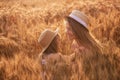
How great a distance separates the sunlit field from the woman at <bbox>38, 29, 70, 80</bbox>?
0.7 inches

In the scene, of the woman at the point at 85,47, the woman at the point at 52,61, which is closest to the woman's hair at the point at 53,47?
the woman at the point at 52,61

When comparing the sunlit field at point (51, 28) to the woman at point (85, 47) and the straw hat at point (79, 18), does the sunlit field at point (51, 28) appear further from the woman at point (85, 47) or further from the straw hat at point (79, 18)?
the straw hat at point (79, 18)

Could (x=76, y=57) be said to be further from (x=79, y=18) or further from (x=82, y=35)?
(x=79, y=18)

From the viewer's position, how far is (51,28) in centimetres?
434

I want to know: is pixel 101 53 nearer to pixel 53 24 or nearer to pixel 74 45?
pixel 74 45

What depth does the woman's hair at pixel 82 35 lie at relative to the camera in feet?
11.4

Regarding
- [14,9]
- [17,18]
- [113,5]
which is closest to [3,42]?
[17,18]

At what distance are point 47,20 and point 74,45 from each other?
1.02 metres

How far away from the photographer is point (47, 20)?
455 centimetres

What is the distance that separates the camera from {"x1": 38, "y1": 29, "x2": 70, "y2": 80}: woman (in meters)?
3.33

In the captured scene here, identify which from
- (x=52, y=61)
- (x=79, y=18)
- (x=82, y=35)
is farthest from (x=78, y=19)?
(x=52, y=61)

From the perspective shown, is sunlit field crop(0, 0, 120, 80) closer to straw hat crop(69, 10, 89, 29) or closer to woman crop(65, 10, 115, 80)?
woman crop(65, 10, 115, 80)

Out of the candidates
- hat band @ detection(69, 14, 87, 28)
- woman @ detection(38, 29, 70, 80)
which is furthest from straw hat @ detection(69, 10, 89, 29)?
woman @ detection(38, 29, 70, 80)

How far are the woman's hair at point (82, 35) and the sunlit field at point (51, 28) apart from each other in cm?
12
